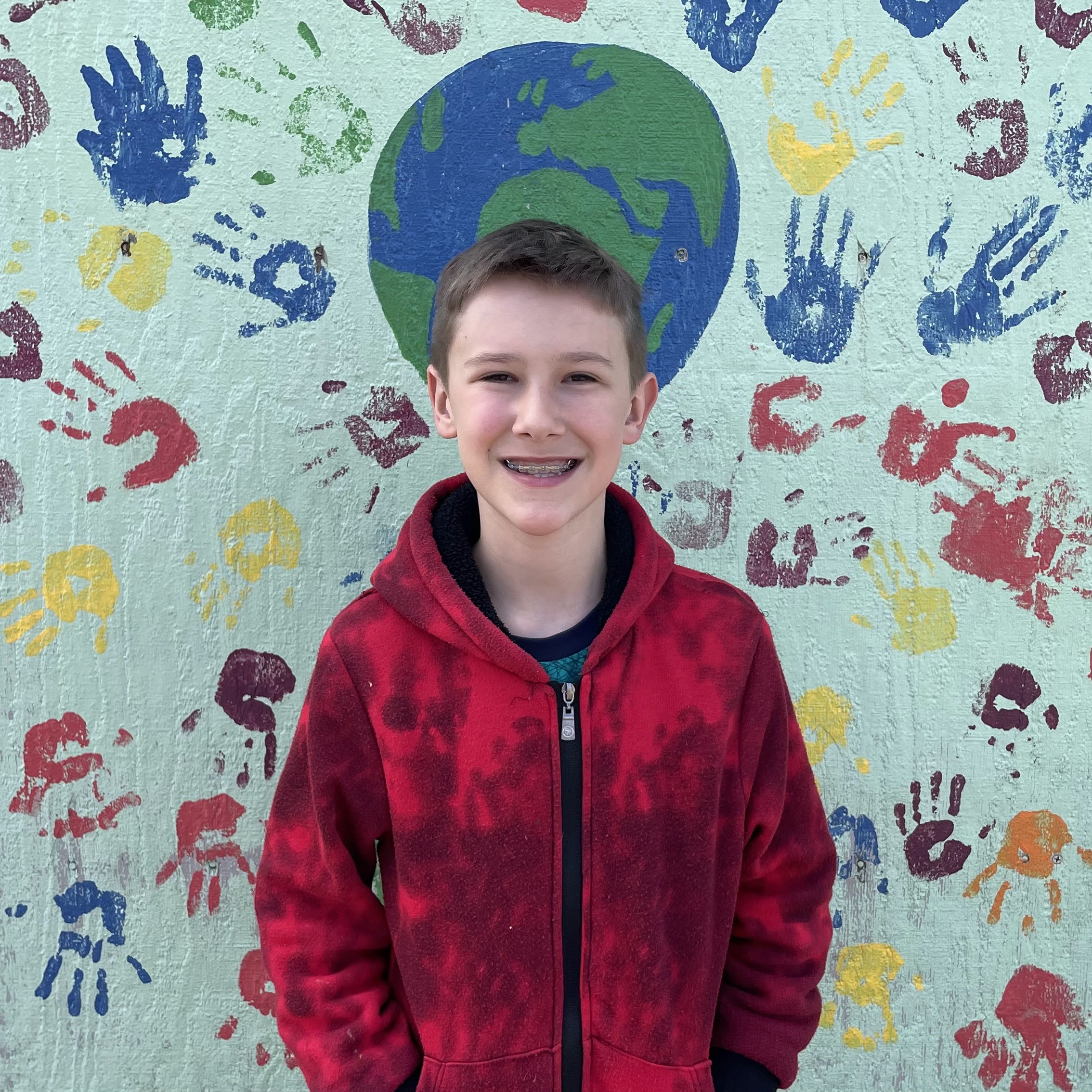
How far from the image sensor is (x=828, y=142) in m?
1.66

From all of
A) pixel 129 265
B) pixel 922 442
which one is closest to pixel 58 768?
pixel 129 265

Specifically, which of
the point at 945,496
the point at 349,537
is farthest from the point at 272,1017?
the point at 945,496

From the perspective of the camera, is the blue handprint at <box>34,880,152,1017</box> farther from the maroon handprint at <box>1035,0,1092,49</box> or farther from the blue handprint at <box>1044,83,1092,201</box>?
the maroon handprint at <box>1035,0,1092,49</box>

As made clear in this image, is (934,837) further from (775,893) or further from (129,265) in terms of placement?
(129,265)

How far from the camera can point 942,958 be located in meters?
1.77

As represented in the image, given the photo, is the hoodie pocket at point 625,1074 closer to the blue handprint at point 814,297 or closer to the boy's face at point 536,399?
the boy's face at point 536,399

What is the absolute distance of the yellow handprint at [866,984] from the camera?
177cm

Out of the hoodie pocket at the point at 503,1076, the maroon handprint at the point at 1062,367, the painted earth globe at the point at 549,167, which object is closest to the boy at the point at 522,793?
the hoodie pocket at the point at 503,1076

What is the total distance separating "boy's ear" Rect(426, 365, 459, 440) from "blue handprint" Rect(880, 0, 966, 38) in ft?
3.19

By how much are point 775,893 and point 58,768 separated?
1137 mm

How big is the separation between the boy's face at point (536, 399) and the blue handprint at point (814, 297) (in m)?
0.49

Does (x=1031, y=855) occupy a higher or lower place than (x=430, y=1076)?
higher

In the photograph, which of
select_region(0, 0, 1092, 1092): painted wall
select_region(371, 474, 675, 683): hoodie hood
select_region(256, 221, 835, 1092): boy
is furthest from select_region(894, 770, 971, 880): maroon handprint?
select_region(371, 474, 675, 683): hoodie hood

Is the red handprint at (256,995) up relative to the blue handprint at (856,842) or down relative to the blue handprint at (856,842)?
down
